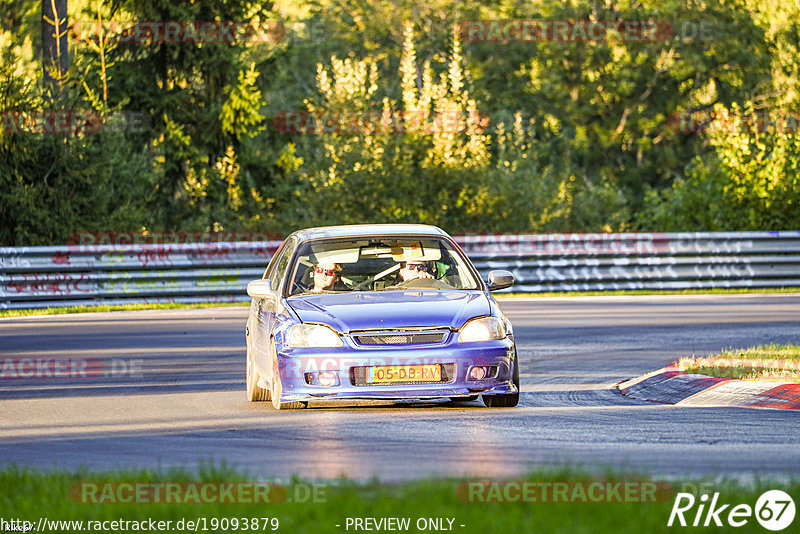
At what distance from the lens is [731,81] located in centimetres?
5850

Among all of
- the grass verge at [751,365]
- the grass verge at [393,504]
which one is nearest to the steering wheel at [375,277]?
the grass verge at [751,365]

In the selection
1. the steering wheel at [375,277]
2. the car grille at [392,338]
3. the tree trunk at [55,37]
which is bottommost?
the car grille at [392,338]

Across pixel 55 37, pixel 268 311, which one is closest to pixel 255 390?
pixel 268 311

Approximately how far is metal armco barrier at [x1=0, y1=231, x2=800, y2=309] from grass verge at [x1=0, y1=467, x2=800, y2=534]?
18801 millimetres

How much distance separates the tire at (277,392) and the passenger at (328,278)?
0.85 m

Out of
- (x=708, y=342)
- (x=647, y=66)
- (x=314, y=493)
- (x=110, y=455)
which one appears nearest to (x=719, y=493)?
(x=314, y=493)

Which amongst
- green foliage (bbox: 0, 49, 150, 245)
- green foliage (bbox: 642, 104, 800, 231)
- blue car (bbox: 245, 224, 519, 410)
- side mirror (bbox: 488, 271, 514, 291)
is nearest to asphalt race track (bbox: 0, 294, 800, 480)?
blue car (bbox: 245, 224, 519, 410)

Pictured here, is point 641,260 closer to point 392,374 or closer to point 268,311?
point 268,311

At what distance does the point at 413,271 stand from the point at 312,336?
1590mm

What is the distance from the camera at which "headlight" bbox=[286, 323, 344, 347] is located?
38.5ft

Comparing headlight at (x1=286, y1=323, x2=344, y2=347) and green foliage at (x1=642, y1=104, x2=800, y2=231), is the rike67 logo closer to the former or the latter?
headlight at (x1=286, y1=323, x2=344, y2=347)

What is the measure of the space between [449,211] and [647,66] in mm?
27321

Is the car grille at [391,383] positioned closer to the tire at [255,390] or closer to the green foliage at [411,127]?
the tire at [255,390]

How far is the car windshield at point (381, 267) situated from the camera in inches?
507
